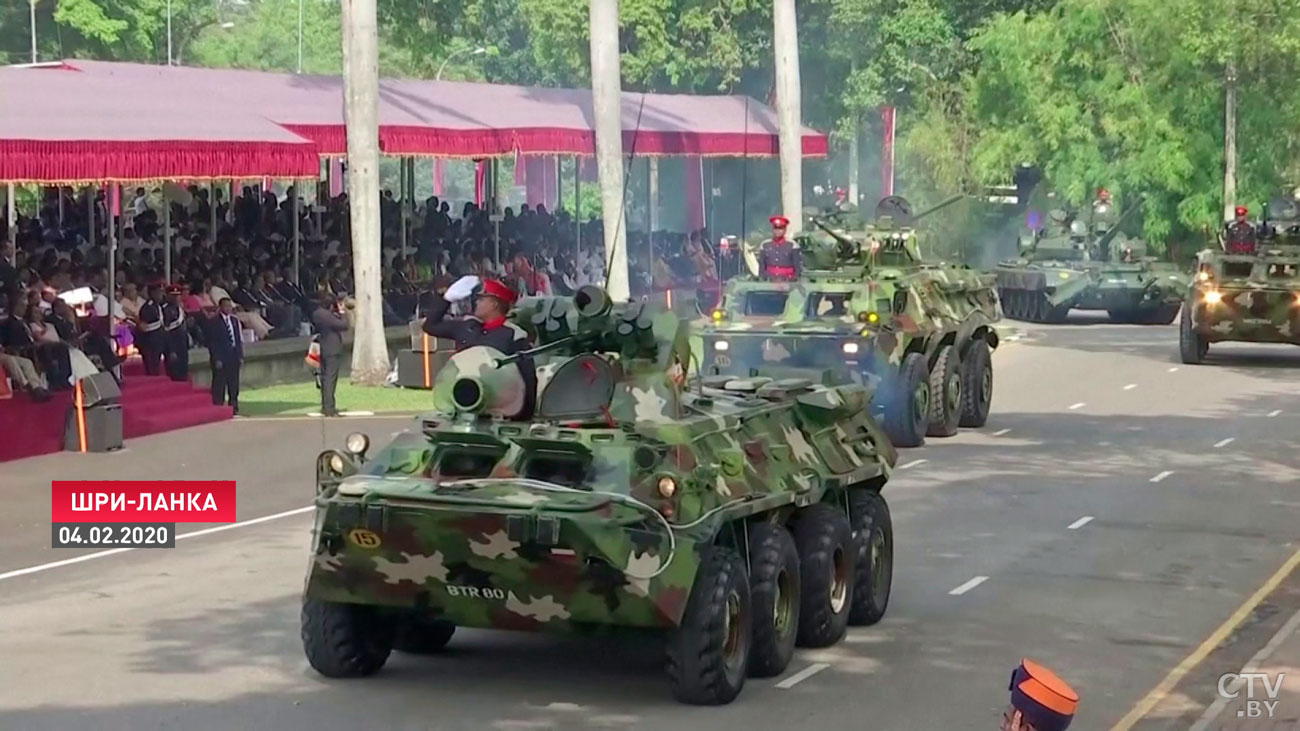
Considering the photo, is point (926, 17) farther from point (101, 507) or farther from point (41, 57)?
point (101, 507)

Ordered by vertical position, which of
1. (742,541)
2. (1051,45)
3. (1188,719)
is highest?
(1051,45)

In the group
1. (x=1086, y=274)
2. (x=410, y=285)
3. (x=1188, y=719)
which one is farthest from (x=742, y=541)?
(x=1086, y=274)

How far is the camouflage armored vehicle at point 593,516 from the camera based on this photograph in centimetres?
1104

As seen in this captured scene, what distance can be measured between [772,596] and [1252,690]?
2552 millimetres

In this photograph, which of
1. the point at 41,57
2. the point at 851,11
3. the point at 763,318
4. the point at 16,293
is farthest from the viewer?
the point at 41,57

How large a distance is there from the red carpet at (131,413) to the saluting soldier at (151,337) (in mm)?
135

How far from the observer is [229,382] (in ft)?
85.1

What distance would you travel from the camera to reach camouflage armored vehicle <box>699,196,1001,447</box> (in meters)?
23.1

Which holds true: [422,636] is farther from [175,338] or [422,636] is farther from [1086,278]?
[1086,278]

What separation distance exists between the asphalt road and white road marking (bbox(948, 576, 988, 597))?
33 mm

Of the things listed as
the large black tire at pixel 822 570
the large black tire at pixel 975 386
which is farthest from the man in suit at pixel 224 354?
the large black tire at pixel 822 570

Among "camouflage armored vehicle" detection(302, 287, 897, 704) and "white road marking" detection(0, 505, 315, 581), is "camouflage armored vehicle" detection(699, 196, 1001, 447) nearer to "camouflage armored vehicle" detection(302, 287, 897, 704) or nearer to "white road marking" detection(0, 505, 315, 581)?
"white road marking" detection(0, 505, 315, 581)

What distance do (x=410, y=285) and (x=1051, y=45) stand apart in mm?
23561

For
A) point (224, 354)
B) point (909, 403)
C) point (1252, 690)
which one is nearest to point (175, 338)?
point (224, 354)
